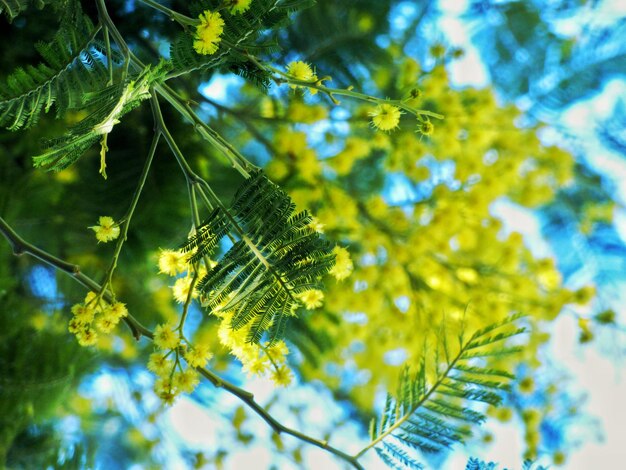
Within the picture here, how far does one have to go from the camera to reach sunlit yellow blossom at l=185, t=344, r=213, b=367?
0.59m

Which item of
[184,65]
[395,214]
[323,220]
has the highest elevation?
[395,214]

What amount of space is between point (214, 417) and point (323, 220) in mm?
515

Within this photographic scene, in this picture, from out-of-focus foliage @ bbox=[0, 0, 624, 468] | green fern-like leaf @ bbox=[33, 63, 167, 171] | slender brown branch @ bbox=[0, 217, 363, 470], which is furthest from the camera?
out-of-focus foliage @ bbox=[0, 0, 624, 468]

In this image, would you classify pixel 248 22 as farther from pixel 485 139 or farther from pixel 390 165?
pixel 485 139

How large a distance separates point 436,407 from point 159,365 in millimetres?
→ 271

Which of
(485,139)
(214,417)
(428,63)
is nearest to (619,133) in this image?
(485,139)

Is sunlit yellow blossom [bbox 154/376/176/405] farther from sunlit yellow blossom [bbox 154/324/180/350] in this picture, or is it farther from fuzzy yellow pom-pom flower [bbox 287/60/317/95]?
fuzzy yellow pom-pom flower [bbox 287/60/317/95]

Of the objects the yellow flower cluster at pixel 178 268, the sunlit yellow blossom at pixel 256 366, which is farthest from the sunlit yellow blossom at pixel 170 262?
the sunlit yellow blossom at pixel 256 366

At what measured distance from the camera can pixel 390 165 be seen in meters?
1.20

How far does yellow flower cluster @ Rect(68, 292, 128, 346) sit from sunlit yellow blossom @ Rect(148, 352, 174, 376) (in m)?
0.05

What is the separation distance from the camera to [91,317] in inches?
22.7

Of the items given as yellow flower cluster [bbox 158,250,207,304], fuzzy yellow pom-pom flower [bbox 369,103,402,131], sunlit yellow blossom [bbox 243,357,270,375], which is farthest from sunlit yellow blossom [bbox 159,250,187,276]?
fuzzy yellow pom-pom flower [bbox 369,103,402,131]

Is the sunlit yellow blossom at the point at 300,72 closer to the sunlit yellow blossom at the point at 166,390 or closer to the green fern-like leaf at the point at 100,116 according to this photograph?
the green fern-like leaf at the point at 100,116

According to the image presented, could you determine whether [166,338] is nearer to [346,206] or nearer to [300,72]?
[300,72]
